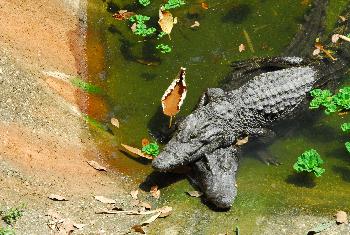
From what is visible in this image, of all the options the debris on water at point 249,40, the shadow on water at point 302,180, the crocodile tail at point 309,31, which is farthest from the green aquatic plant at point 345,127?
the debris on water at point 249,40

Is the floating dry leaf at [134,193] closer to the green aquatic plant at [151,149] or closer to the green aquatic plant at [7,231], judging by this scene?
the green aquatic plant at [151,149]

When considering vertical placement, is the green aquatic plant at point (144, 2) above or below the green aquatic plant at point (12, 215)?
above

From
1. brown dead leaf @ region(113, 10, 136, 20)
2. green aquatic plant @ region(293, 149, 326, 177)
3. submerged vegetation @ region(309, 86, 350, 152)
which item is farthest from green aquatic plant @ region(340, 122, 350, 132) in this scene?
brown dead leaf @ region(113, 10, 136, 20)

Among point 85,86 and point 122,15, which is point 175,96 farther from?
point 122,15

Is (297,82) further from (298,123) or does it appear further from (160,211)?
→ (160,211)

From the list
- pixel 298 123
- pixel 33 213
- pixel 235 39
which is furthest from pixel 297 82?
pixel 33 213

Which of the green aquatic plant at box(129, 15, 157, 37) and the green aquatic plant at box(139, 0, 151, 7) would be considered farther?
the green aquatic plant at box(139, 0, 151, 7)

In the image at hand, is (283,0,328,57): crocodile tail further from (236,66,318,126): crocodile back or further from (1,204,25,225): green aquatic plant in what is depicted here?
(1,204,25,225): green aquatic plant
